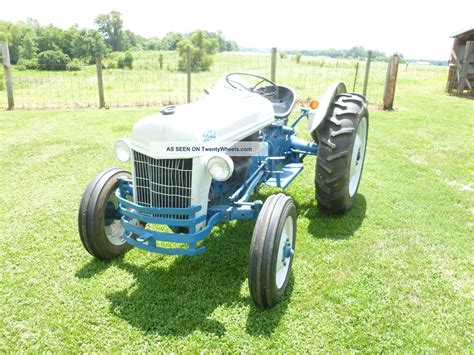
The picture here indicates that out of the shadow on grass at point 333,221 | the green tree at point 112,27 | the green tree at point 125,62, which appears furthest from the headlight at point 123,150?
the green tree at point 112,27

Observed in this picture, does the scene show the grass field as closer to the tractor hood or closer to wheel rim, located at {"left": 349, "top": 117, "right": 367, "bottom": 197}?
wheel rim, located at {"left": 349, "top": 117, "right": 367, "bottom": 197}

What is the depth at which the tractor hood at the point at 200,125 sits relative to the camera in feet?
8.90

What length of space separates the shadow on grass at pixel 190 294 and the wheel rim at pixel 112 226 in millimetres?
202

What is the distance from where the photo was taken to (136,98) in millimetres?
12703

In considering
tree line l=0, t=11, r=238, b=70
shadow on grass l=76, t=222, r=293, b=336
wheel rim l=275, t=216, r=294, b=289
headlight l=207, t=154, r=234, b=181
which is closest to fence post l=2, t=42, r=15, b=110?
tree line l=0, t=11, r=238, b=70

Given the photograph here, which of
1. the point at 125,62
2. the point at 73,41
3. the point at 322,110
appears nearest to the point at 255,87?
the point at 322,110

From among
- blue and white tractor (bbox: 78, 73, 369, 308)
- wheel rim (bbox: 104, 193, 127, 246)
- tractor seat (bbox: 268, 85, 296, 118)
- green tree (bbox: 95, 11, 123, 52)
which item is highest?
green tree (bbox: 95, 11, 123, 52)

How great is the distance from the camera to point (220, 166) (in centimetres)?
272

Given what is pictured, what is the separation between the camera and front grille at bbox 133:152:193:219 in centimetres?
279

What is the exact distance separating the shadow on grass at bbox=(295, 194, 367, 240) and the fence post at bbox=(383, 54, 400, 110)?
23.2 ft

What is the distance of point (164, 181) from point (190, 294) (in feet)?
2.99

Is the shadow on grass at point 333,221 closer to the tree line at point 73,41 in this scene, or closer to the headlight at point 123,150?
the headlight at point 123,150

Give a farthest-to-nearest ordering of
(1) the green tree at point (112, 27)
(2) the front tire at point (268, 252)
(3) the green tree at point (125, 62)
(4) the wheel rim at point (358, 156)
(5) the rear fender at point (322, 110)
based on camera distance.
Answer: (1) the green tree at point (112, 27) → (3) the green tree at point (125, 62) → (4) the wheel rim at point (358, 156) → (5) the rear fender at point (322, 110) → (2) the front tire at point (268, 252)

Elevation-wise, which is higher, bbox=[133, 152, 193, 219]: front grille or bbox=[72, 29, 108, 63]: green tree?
bbox=[72, 29, 108, 63]: green tree
